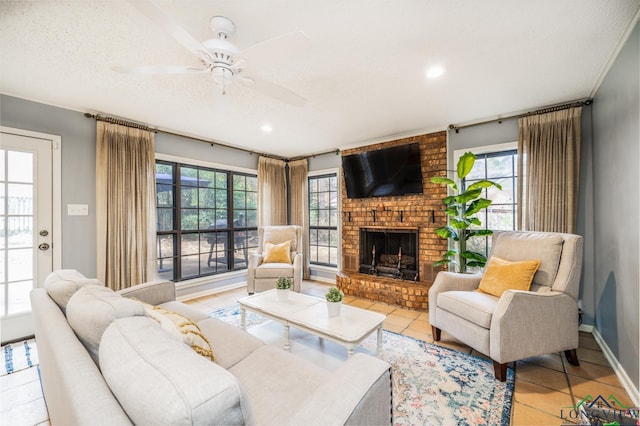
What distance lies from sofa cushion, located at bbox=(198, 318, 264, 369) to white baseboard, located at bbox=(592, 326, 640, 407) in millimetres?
2449

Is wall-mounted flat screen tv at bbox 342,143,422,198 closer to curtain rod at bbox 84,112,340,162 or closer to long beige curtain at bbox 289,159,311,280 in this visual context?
A: curtain rod at bbox 84,112,340,162

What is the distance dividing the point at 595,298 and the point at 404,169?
2493 mm

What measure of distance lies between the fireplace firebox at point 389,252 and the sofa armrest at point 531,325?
1.85 m

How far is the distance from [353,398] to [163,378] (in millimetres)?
614

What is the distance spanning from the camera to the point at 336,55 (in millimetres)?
2061

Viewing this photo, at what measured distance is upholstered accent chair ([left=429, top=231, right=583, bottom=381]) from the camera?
6.52 feet

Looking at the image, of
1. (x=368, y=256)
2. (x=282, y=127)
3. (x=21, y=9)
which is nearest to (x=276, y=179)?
(x=282, y=127)

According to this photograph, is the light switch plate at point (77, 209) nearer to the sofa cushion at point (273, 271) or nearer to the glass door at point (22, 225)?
the glass door at point (22, 225)

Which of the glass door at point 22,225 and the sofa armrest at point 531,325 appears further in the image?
the glass door at point 22,225

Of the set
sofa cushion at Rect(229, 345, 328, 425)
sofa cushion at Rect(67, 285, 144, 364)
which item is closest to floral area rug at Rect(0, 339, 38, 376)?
sofa cushion at Rect(67, 285, 144, 364)

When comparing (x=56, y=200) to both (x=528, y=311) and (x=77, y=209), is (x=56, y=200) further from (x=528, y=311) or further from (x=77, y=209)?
(x=528, y=311)

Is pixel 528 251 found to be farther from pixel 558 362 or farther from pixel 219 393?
pixel 219 393

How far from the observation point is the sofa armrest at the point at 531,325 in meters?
1.98

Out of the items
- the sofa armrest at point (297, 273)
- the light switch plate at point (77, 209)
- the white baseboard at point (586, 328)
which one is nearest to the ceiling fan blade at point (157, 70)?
the light switch plate at point (77, 209)
